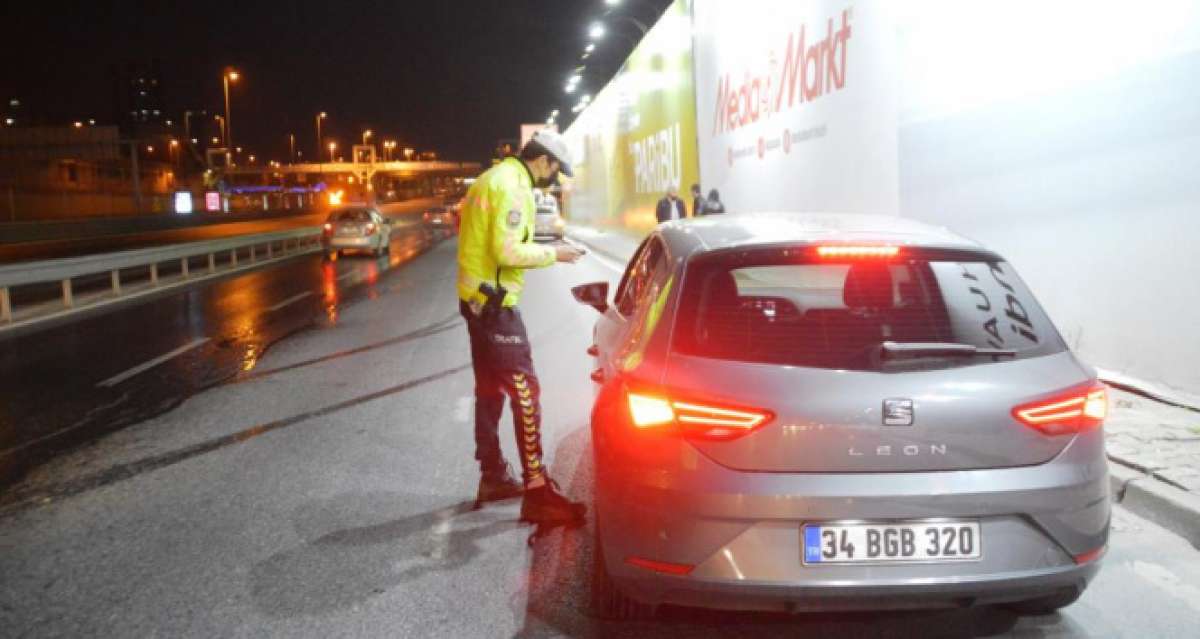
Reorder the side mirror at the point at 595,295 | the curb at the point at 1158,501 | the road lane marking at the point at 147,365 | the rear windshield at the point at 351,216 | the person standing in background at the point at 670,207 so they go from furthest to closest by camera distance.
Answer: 1. the rear windshield at the point at 351,216
2. the person standing in background at the point at 670,207
3. the road lane marking at the point at 147,365
4. the side mirror at the point at 595,295
5. the curb at the point at 1158,501

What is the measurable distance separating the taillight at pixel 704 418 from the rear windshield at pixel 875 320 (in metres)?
0.20

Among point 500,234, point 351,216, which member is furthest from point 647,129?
point 500,234

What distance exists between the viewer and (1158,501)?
512 centimetres

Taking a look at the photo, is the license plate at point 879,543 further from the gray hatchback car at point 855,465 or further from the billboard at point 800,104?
the billboard at point 800,104

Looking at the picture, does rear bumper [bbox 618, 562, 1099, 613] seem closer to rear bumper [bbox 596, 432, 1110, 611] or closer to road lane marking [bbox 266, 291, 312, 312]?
rear bumper [bbox 596, 432, 1110, 611]

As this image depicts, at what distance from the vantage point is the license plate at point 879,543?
3.21m

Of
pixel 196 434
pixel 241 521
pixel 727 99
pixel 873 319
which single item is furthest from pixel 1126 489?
pixel 727 99

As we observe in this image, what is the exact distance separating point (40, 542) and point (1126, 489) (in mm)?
5378

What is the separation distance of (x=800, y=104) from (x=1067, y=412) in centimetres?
1268

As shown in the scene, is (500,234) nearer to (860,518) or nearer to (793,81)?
(860,518)

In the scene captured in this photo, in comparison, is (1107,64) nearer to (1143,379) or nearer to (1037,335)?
(1143,379)

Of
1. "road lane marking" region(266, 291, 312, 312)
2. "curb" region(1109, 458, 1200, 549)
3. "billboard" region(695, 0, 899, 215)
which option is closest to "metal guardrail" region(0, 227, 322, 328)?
"road lane marking" region(266, 291, 312, 312)

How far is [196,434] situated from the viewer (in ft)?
24.6

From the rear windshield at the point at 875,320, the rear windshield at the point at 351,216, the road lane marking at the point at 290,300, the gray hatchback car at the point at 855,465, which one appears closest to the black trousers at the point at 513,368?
the rear windshield at the point at 875,320
